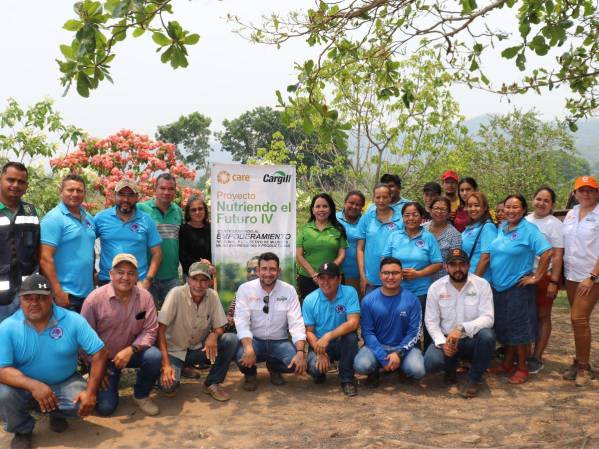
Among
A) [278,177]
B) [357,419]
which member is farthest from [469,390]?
[278,177]

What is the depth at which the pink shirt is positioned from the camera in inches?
201

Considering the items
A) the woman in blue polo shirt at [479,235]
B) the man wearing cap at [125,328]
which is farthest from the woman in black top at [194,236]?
the woman in blue polo shirt at [479,235]

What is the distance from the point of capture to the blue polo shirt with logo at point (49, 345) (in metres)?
4.43

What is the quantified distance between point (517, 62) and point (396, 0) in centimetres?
122

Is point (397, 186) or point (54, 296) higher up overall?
point (397, 186)

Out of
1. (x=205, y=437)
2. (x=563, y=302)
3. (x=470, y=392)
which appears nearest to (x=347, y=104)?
(x=563, y=302)

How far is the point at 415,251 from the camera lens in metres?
6.05

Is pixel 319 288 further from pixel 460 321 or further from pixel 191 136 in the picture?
pixel 191 136

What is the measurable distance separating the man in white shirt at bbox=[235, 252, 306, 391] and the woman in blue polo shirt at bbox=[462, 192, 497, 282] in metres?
1.86

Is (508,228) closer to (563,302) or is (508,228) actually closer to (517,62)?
(517,62)

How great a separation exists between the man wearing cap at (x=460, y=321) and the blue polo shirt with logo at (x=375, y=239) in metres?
0.67

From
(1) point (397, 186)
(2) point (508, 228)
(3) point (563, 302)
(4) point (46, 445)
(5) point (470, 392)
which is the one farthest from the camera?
(3) point (563, 302)

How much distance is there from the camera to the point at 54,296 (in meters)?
5.28

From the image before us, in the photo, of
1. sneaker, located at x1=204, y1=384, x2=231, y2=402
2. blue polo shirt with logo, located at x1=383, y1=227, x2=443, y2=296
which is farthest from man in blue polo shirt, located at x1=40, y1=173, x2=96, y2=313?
blue polo shirt with logo, located at x1=383, y1=227, x2=443, y2=296
